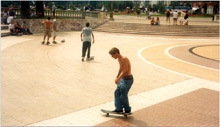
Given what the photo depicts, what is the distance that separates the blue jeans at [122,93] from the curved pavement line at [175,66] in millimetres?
5736

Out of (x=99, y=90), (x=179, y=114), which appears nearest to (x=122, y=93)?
(x=179, y=114)

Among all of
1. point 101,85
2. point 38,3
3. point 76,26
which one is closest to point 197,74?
point 101,85

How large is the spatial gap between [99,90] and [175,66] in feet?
18.4

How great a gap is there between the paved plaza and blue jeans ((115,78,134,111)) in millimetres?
350

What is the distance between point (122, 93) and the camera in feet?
20.9

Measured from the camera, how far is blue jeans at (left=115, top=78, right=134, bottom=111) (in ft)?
20.7

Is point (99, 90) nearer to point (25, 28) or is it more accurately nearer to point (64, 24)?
point (25, 28)

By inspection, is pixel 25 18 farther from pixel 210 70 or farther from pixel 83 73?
pixel 210 70

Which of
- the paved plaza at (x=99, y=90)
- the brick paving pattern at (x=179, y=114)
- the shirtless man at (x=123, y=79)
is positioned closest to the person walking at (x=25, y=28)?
the paved plaza at (x=99, y=90)

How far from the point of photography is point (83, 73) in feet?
36.5

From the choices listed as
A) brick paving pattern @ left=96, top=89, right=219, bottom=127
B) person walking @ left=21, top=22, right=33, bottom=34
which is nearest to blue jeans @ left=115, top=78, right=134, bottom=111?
brick paving pattern @ left=96, top=89, right=219, bottom=127

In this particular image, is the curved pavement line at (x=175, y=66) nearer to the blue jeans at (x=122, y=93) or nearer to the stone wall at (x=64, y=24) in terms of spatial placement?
the blue jeans at (x=122, y=93)

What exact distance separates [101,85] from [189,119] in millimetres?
3708

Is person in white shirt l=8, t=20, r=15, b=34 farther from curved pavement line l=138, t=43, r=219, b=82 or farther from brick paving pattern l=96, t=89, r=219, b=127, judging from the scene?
brick paving pattern l=96, t=89, r=219, b=127
